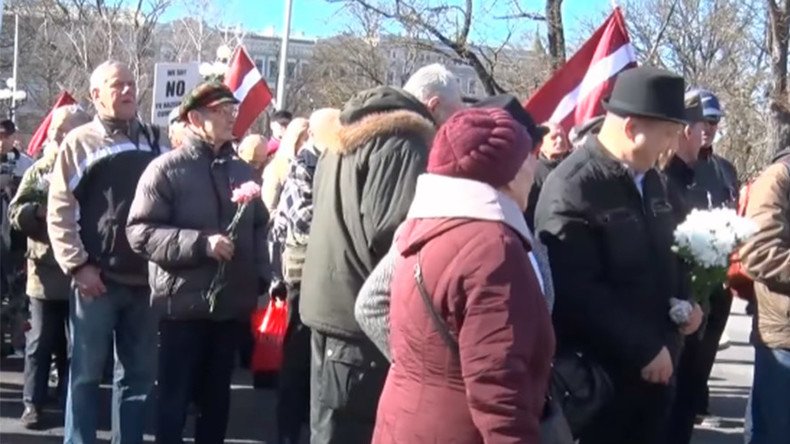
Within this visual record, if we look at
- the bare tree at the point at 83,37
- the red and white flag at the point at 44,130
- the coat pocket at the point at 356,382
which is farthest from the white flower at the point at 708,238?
the bare tree at the point at 83,37

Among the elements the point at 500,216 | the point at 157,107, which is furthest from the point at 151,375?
the point at 157,107

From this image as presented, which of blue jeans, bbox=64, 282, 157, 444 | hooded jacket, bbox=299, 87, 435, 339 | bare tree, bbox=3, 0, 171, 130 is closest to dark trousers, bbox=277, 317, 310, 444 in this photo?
blue jeans, bbox=64, 282, 157, 444

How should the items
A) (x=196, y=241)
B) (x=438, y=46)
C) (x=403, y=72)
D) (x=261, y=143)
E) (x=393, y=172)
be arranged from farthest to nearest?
(x=403, y=72), (x=438, y=46), (x=261, y=143), (x=196, y=241), (x=393, y=172)

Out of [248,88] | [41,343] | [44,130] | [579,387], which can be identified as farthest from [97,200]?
[44,130]

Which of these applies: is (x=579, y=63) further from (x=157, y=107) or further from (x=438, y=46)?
(x=438, y=46)

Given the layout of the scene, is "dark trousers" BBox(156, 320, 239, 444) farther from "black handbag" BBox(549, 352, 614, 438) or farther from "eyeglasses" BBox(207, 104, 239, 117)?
"black handbag" BBox(549, 352, 614, 438)

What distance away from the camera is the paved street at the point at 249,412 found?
813 centimetres

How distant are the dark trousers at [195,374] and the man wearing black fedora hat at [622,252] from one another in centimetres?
218

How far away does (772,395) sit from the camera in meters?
6.13

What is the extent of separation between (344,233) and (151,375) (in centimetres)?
200

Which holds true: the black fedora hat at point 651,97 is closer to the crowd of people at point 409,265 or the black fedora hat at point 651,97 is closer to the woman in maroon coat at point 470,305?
the crowd of people at point 409,265

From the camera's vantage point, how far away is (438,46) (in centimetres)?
2123

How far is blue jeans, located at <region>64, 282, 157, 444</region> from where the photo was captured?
6.66 m

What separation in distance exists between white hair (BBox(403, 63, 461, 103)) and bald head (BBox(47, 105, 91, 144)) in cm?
347
